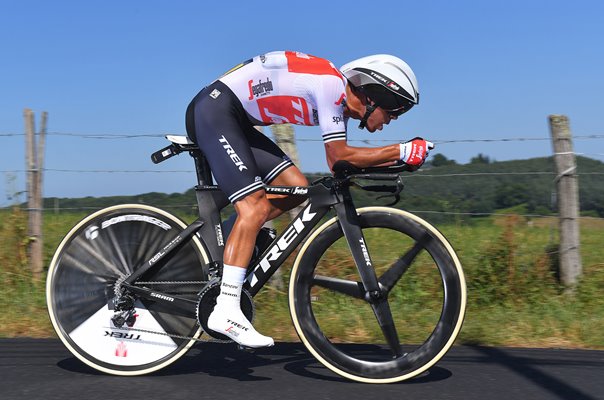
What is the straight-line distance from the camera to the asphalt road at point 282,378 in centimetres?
429

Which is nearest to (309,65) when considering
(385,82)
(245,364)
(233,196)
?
(385,82)

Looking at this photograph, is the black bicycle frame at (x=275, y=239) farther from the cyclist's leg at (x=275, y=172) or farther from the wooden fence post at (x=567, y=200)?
the wooden fence post at (x=567, y=200)

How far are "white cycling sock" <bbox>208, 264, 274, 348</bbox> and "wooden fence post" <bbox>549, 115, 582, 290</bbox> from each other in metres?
3.71

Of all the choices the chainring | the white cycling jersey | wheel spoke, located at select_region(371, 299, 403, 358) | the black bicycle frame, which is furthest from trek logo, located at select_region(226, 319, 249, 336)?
the white cycling jersey

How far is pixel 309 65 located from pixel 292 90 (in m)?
0.17

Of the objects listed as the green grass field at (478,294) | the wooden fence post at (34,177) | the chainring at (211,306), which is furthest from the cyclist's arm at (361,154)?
the wooden fence post at (34,177)

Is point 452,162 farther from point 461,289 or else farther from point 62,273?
point 62,273

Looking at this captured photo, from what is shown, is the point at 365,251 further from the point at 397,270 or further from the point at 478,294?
the point at 478,294

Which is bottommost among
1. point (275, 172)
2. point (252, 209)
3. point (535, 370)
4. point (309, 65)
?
point (535, 370)

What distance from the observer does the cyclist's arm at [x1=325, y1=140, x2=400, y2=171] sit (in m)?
4.33

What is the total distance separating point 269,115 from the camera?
4574mm

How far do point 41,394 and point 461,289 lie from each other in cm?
235

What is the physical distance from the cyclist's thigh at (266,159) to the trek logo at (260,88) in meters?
0.34

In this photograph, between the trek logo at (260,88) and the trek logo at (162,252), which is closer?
the trek logo at (260,88)
